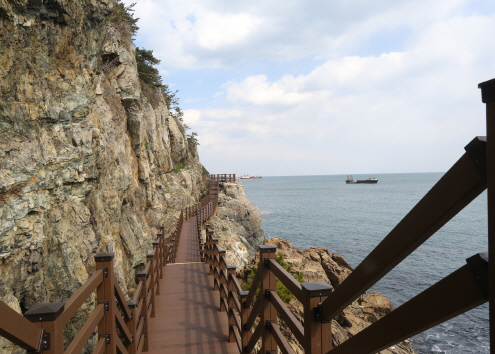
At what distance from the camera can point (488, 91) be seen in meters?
0.89

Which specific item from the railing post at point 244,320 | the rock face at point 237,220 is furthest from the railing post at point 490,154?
the rock face at point 237,220

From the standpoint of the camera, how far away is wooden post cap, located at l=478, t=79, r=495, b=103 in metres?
0.88

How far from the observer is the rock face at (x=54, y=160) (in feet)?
22.3

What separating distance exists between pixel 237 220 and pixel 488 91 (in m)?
29.8

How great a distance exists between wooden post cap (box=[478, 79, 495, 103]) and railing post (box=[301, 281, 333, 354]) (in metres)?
1.42

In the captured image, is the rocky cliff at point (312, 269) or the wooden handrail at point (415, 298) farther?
the rocky cliff at point (312, 269)

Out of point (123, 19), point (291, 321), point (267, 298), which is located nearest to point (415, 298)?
point (291, 321)

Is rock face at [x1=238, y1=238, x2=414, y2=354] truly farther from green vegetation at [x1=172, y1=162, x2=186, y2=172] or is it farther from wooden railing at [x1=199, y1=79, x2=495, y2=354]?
green vegetation at [x1=172, y1=162, x2=186, y2=172]

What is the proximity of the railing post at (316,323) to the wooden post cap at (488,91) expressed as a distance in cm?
142

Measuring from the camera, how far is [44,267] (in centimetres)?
771

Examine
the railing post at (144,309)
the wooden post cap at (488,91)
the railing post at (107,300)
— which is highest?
the wooden post cap at (488,91)

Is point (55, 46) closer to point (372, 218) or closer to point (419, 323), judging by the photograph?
point (419, 323)

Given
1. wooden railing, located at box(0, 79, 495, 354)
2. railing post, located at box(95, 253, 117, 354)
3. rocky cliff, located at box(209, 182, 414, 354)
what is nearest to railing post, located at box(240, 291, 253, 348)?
wooden railing, located at box(0, 79, 495, 354)

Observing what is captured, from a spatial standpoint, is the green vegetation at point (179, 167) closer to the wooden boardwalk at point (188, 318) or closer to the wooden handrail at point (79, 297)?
the wooden boardwalk at point (188, 318)
